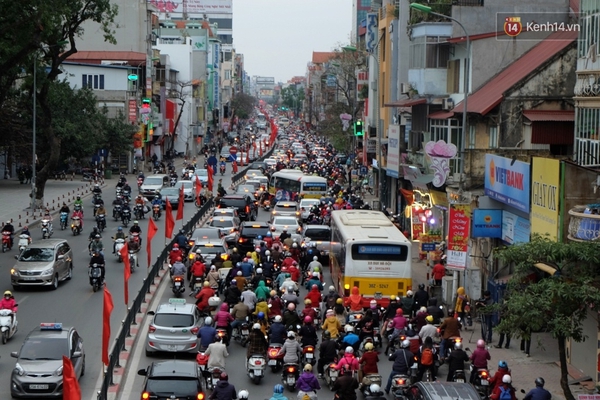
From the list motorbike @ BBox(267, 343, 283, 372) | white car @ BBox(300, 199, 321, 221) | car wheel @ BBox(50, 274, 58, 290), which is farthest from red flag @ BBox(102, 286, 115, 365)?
white car @ BBox(300, 199, 321, 221)

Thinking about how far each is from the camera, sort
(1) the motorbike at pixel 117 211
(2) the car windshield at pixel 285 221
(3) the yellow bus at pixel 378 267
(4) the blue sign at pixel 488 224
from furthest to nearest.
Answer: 1. (1) the motorbike at pixel 117 211
2. (2) the car windshield at pixel 285 221
3. (4) the blue sign at pixel 488 224
4. (3) the yellow bus at pixel 378 267

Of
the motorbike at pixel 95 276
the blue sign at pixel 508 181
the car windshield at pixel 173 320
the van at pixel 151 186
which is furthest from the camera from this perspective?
the van at pixel 151 186

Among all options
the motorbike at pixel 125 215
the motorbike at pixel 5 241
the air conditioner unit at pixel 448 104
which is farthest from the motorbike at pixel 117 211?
the air conditioner unit at pixel 448 104

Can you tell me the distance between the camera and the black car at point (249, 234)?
40.7m

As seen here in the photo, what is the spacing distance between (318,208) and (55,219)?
12.9 m

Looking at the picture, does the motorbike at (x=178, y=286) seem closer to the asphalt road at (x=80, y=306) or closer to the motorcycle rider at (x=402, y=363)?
the asphalt road at (x=80, y=306)

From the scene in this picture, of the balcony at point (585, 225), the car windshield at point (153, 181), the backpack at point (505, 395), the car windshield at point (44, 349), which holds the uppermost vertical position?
the balcony at point (585, 225)

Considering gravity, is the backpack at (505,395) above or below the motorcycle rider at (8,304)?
below

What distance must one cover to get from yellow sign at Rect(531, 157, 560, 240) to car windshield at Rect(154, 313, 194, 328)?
8.12m

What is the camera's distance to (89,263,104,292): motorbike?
32.9 meters

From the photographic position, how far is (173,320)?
79.9 feet

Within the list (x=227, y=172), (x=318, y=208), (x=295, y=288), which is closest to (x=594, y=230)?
(x=295, y=288)

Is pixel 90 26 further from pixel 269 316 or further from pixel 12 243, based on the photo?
pixel 269 316

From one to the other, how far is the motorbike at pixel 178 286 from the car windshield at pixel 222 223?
11.5 meters
